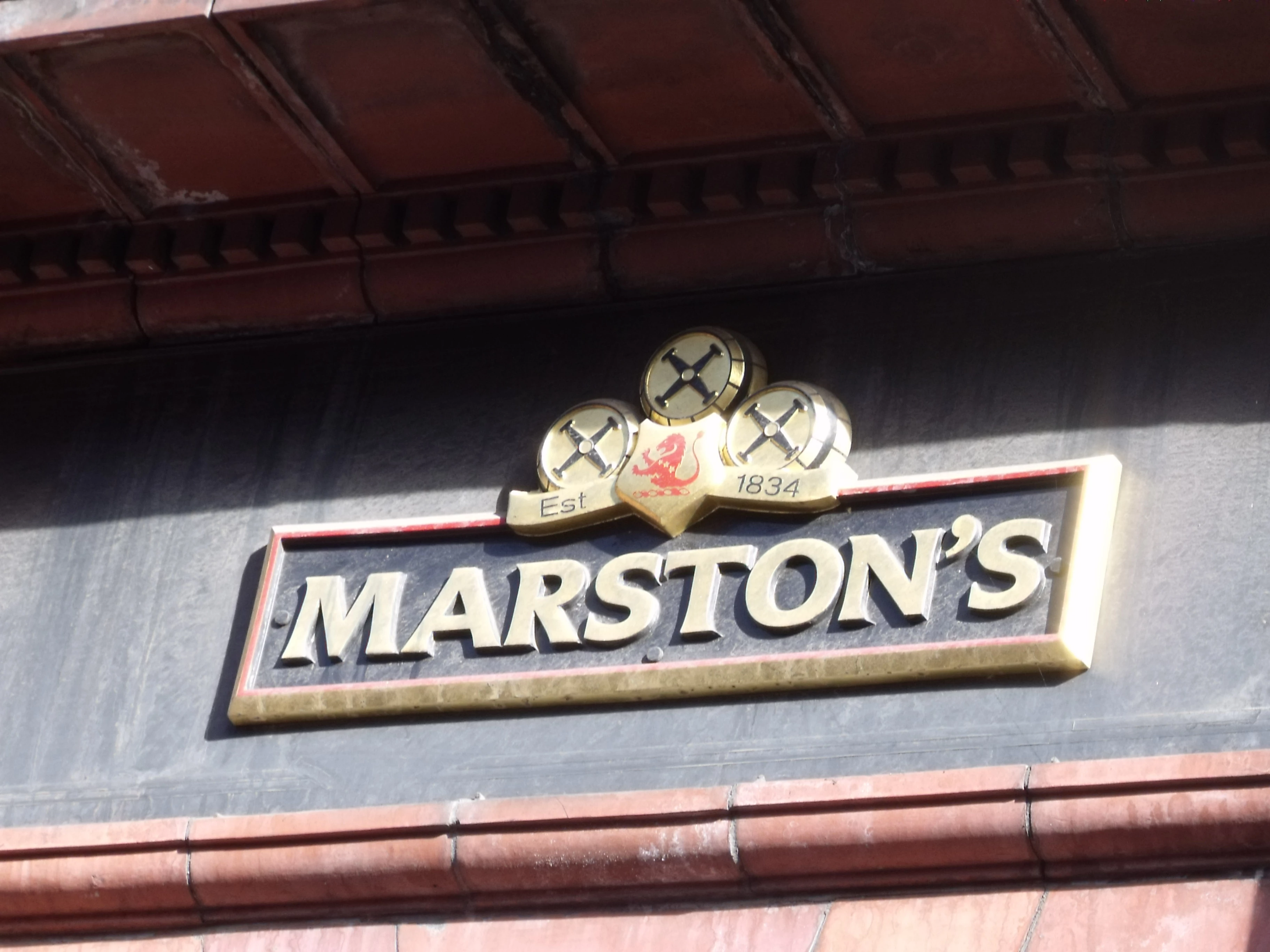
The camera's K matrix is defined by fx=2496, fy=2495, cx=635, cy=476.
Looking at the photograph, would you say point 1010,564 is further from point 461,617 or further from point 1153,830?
point 461,617

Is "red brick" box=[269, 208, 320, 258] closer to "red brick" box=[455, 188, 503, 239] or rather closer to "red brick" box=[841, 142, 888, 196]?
"red brick" box=[455, 188, 503, 239]

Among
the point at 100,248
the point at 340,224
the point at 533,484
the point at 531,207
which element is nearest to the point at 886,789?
the point at 533,484

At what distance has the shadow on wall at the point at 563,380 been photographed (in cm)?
529

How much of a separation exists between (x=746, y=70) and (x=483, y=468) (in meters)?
1.10

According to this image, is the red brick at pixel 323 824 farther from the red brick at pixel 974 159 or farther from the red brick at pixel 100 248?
the red brick at pixel 974 159

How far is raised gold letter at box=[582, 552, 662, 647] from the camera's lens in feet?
17.4

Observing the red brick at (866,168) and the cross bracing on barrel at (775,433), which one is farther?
the red brick at (866,168)

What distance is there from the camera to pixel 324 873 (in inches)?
204

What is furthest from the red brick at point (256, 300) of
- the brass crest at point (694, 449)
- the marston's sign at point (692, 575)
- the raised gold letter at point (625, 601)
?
the raised gold letter at point (625, 601)

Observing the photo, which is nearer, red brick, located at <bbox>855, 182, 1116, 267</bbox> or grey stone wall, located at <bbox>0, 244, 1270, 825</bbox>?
grey stone wall, located at <bbox>0, 244, 1270, 825</bbox>

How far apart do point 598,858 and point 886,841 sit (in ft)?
1.99

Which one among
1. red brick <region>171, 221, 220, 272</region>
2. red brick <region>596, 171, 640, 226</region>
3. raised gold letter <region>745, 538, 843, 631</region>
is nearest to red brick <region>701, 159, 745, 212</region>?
red brick <region>596, 171, 640, 226</region>

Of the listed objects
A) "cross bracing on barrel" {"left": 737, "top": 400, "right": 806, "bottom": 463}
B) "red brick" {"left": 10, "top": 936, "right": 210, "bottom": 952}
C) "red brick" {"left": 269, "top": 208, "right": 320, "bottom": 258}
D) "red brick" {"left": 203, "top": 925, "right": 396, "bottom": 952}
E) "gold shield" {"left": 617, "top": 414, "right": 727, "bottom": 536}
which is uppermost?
"red brick" {"left": 269, "top": 208, "right": 320, "bottom": 258}

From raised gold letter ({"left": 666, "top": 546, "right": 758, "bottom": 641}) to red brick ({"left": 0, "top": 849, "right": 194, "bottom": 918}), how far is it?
3.94 feet
